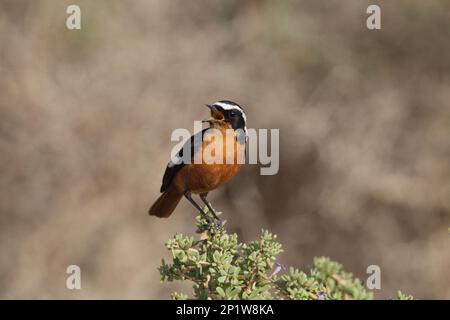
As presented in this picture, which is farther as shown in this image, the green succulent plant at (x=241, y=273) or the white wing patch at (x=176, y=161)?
the white wing patch at (x=176, y=161)

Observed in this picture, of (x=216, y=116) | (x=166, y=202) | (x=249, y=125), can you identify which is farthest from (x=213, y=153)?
(x=249, y=125)

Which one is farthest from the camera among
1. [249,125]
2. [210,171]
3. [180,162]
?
[249,125]

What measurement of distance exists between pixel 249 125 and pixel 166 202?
131 inches

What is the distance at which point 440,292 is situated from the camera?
8094mm

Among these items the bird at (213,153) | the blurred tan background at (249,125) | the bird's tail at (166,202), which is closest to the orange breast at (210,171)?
the bird at (213,153)

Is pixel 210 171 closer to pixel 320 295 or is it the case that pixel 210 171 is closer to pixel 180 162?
pixel 180 162

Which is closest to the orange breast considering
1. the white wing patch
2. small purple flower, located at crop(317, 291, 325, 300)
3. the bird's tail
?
the white wing patch

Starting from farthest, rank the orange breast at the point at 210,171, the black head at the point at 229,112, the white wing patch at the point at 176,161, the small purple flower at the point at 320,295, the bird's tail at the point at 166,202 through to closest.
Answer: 1. the bird's tail at the point at 166,202
2. the white wing patch at the point at 176,161
3. the black head at the point at 229,112
4. the orange breast at the point at 210,171
5. the small purple flower at the point at 320,295

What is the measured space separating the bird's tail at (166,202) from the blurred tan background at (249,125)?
2.76 meters

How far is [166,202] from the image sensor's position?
17.2ft

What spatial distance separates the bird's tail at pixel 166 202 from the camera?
17.1ft

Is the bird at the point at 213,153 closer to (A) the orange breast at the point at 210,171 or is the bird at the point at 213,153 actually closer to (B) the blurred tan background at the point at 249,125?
Result: (A) the orange breast at the point at 210,171

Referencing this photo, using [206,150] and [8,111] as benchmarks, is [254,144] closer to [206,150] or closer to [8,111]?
[8,111]

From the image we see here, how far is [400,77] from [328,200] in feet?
5.69
